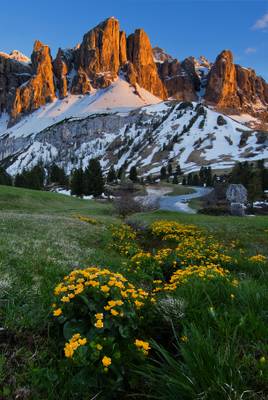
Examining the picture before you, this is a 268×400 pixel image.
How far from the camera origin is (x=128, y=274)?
933cm

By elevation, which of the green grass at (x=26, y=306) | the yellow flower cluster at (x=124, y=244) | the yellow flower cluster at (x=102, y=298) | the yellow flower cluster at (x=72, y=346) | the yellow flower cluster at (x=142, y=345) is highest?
the yellow flower cluster at (x=102, y=298)

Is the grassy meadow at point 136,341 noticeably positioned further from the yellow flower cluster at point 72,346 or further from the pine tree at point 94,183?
the pine tree at point 94,183

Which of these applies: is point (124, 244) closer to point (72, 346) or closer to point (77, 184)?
point (72, 346)

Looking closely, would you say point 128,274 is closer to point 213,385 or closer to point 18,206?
point 213,385

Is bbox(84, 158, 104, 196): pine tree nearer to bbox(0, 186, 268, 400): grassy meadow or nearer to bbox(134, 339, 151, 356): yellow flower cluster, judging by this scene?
bbox(0, 186, 268, 400): grassy meadow

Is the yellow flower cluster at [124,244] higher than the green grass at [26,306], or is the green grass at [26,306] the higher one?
the green grass at [26,306]

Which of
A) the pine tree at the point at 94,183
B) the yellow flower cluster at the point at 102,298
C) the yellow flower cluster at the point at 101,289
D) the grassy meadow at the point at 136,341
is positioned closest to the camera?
the grassy meadow at the point at 136,341

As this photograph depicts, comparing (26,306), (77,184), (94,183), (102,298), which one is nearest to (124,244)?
(26,306)

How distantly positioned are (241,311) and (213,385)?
225 cm

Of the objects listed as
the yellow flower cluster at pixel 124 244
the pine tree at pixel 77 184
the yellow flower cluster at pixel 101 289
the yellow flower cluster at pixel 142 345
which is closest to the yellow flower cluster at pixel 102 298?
the yellow flower cluster at pixel 101 289

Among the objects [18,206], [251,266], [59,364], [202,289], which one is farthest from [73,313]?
[18,206]

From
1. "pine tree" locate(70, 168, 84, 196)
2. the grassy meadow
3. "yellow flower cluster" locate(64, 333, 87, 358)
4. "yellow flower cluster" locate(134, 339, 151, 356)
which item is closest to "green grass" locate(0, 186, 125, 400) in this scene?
the grassy meadow

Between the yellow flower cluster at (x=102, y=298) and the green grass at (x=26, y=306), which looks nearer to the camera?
the green grass at (x=26, y=306)

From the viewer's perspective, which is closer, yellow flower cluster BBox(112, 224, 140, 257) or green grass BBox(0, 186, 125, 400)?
green grass BBox(0, 186, 125, 400)
